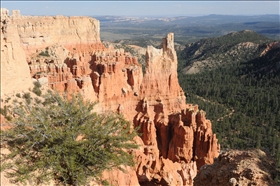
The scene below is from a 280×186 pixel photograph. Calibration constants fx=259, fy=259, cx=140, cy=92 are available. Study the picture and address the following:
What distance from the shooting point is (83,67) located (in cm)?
2902

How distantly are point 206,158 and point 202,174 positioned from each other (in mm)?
11583

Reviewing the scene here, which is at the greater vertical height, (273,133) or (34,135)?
(34,135)

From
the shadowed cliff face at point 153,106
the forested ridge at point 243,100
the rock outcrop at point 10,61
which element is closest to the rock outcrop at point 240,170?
the shadowed cliff face at point 153,106

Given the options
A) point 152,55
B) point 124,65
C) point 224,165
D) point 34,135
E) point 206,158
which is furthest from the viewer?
point 124,65

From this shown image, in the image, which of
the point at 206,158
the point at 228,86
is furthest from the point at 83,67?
the point at 228,86

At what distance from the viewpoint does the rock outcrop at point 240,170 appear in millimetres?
9969

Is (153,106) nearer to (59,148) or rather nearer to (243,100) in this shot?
(59,148)

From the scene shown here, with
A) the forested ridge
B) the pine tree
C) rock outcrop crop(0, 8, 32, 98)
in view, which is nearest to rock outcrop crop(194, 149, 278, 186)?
the pine tree

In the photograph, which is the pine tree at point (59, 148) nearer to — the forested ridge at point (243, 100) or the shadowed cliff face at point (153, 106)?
the shadowed cliff face at point (153, 106)

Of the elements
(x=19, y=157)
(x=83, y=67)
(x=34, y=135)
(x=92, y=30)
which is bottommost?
(x=19, y=157)

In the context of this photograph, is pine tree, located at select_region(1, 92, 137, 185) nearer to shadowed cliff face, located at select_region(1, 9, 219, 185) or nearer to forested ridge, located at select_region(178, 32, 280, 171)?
shadowed cliff face, located at select_region(1, 9, 219, 185)

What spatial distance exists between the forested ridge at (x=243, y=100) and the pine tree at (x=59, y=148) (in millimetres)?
14017

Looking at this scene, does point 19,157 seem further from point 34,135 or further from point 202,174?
point 202,174

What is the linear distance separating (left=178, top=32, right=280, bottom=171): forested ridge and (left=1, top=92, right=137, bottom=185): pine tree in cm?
1402
